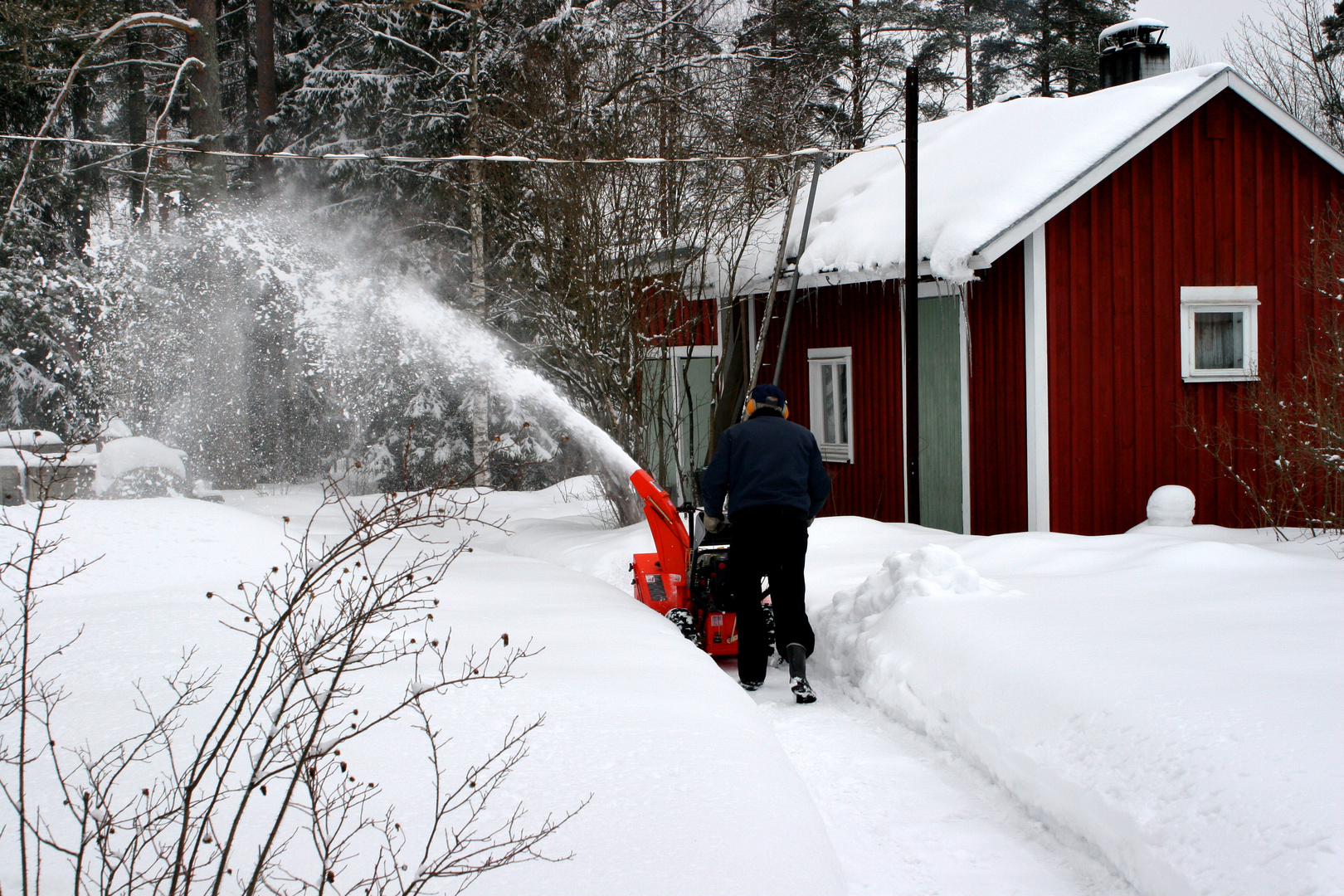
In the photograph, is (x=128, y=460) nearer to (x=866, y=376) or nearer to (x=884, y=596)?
(x=866, y=376)

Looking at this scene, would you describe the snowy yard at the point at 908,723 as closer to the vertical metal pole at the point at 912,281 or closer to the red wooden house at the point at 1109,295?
the vertical metal pole at the point at 912,281

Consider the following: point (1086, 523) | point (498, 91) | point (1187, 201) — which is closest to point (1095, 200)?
point (1187, 201)

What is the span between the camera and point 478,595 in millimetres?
6867

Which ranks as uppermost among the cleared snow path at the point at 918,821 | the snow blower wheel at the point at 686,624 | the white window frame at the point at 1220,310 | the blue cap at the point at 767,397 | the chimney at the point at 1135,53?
the chimney at the point at 1135,53

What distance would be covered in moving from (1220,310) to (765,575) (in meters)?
6.68

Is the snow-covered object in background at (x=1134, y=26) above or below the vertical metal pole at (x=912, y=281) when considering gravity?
above

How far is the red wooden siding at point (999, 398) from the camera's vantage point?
1040cm

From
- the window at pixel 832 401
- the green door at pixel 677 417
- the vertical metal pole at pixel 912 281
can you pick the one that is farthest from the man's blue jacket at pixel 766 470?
the window at pixel 832 401

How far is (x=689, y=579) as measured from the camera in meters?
6.79

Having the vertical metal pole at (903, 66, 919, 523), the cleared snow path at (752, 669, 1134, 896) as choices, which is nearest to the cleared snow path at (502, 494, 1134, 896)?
the cleared snow path at (752, 669, 1134, 896)

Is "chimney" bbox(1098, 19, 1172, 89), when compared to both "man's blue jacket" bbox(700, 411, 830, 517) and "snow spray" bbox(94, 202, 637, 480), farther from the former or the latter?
"man's blue jacket" bbox(700, 411, 830, 517)

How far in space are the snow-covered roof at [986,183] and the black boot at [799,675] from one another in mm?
4754

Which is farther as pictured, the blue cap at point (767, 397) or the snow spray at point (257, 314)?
the snow spray at point (257, 314)

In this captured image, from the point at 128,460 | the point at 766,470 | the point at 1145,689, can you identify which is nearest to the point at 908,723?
the point at 1145,689
